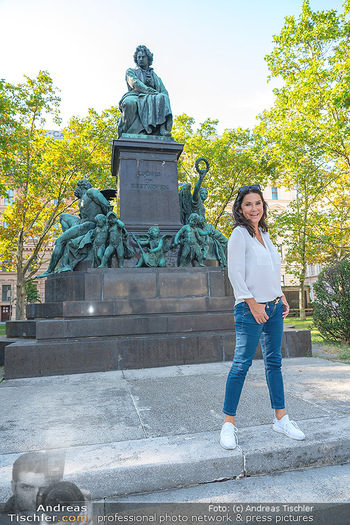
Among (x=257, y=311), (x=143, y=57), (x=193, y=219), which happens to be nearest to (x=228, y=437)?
(x=257, y=311)

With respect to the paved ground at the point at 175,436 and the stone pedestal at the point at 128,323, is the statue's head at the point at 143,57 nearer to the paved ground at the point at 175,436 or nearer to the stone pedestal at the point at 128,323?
the stone pedestal at the point at 128,323

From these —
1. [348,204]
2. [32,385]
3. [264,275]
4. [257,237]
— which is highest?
[348,204]

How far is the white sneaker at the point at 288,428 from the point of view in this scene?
2660 millimetres

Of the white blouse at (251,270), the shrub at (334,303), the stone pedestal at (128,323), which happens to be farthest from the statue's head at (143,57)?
the white blouse at (251,270)

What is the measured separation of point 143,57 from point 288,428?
33.1ft

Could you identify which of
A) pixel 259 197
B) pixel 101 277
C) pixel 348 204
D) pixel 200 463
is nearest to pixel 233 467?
pixel 200 463

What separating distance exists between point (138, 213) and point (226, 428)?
6.47m

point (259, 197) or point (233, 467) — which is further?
point (259, 197)

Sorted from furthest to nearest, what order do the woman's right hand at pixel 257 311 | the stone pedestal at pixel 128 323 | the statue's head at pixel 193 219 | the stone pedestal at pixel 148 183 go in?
1. the stone pedestal at pixel 148 183
2. the statue's head at pixel 193 219
3. the stone pedestal at pixel 128 323
4. the woman's right hand at pixel 257 311

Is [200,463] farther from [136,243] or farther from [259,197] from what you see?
[136,243]

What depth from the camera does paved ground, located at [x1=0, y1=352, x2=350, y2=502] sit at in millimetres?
2299

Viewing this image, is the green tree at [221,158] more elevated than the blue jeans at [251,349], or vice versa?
the green tree at [221,158]

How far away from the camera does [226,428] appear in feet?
8.66

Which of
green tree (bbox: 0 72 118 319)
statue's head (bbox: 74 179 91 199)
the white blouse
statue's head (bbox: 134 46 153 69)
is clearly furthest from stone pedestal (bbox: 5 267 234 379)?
green tree (bbox: 0 72 118 319)
